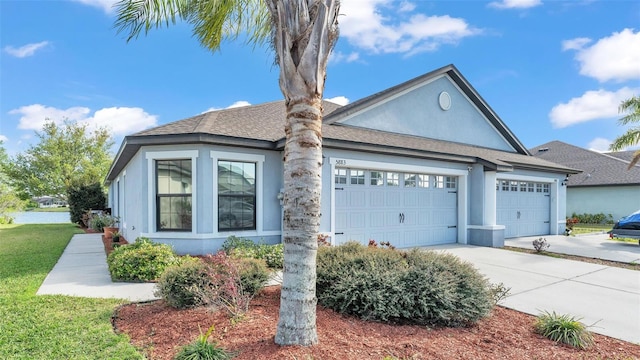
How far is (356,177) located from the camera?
10344 millimetres

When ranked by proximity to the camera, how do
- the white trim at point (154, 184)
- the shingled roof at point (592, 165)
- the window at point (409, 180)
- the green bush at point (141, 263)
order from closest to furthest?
the green bush at point (141, 263)
the white trim at point (154, 184)
the window at point (409, 180)
the shingled roof at point (592, 165)

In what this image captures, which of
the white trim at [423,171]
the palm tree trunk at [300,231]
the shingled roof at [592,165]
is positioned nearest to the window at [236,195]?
the white trim at [423,171]

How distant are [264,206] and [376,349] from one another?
631 cm

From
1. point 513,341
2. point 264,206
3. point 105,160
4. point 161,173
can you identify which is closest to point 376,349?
point 513,341

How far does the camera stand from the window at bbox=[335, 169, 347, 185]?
9.95 meters

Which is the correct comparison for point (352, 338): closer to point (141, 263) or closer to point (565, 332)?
point (565, 332)

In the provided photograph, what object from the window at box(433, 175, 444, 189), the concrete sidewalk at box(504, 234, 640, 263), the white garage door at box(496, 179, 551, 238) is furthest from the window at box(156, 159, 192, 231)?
the white garage door at box(496, 179, 551, 238)

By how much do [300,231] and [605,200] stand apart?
2839 cm

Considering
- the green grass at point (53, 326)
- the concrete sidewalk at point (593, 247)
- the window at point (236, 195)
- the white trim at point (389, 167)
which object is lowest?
the concrete sidewalk at point (593, 247)

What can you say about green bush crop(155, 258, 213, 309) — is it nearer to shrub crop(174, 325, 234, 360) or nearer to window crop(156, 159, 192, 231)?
shrub crop(174, 325, 234, 360)

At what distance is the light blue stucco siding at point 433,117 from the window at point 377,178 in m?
2.21

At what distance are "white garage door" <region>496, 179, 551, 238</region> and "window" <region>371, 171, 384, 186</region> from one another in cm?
613

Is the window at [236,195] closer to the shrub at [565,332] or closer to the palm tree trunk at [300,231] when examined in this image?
the palm tree trunk at [300,231]

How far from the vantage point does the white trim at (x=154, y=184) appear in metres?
8.67
